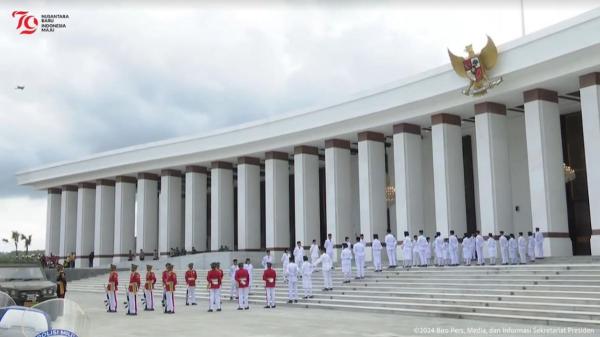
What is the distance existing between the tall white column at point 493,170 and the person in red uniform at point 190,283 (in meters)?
10.8

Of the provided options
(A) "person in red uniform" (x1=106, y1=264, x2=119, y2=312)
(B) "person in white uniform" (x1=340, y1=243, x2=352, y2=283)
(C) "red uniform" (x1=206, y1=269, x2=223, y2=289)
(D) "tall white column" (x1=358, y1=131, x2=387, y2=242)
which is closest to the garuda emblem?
(D) "tall white column" (x1=358, y1=131, x2=387, y2=242)

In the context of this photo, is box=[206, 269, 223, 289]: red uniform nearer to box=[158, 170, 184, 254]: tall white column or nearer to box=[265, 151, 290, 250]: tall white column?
box=[265, 151, 290, 250]: tall white column

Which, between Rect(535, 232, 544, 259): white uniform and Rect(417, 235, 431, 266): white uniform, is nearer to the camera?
Rect(535, 232, 544, 259): white uniform

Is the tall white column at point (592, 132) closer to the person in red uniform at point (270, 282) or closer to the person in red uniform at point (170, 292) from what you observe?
the person in red uniform at point (270, 282)

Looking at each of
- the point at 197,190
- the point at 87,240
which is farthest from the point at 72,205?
the point at 197,190

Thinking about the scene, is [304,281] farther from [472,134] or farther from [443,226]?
[472,134]

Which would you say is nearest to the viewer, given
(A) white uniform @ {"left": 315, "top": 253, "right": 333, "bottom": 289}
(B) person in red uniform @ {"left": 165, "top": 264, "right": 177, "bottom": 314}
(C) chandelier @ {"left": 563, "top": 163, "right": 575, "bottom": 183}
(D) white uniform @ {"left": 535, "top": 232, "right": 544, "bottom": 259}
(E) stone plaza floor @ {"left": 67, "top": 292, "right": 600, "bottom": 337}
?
(E) stone plaza floor @ {"left": 67, "top": 292, "right": 600, "bottom": 337}

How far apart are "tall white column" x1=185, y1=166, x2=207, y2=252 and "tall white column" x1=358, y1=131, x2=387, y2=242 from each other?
11.5 m

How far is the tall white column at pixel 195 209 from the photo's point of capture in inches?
1393

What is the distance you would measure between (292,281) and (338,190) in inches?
427

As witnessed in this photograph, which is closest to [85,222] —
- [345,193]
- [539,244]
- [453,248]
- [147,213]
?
[147,213]

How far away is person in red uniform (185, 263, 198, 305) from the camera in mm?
18234

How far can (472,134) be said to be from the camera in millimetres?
28734

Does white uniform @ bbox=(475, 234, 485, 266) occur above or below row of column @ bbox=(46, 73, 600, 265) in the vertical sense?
below
